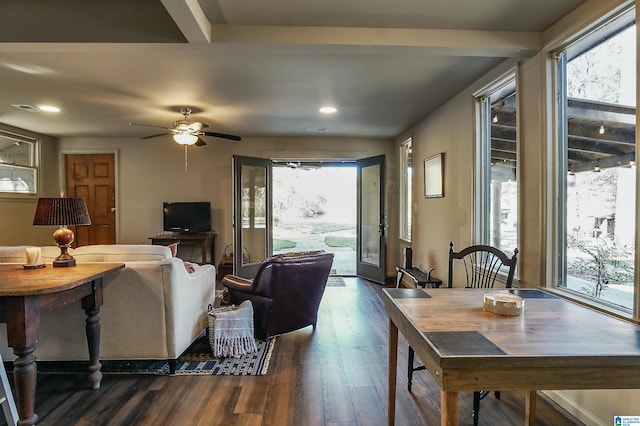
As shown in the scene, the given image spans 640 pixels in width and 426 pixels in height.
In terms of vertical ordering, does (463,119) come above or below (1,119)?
below

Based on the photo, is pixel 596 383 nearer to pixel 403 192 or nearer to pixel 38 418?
pixel 38 418

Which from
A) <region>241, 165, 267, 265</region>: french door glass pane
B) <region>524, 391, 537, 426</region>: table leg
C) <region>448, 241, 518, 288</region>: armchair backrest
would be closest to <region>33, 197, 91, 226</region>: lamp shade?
<region>448, 241, 518, 288</region>: armchair backrest

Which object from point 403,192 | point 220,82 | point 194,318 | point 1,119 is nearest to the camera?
point 194,318

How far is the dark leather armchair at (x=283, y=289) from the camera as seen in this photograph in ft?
9.93

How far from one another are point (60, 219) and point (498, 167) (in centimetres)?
352

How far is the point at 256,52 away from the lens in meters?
2.54

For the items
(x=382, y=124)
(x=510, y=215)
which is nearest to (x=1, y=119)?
(x=382, y=124)

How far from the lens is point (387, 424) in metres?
1.96

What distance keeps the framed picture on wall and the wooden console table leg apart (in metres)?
3.52

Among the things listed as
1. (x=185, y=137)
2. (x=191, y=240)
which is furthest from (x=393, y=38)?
(x=191, y=240)

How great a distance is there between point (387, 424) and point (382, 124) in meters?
4.16

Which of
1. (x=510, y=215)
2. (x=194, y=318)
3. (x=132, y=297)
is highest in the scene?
(x=510, y=215)

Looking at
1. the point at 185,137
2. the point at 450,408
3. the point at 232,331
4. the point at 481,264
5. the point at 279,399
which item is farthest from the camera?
the point at 185,137

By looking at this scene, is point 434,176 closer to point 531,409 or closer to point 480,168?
point 480,168
